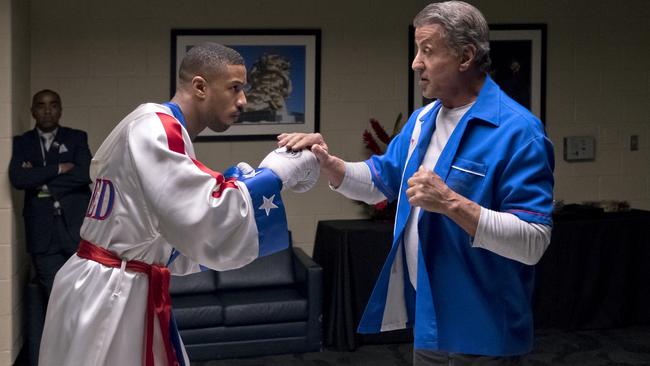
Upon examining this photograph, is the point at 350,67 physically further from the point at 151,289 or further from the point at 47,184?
the point at 151,289

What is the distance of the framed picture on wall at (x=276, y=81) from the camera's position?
5.83 m

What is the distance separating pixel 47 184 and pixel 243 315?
1343mm

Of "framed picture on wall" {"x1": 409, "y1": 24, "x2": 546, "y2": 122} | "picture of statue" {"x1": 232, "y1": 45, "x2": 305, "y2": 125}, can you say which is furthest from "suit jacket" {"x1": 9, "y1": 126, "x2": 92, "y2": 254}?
"framed picture on wall" {"x1": 409, "y1": 24, "x2": 546, "y2": 122}

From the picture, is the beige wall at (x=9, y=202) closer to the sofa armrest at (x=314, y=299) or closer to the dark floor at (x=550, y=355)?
the dark floor at (x=550, y=355)

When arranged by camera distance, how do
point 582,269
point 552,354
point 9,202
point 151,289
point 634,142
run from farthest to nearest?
point 634,142, point 582,269, point 552,354, point 9,202, point 151,289

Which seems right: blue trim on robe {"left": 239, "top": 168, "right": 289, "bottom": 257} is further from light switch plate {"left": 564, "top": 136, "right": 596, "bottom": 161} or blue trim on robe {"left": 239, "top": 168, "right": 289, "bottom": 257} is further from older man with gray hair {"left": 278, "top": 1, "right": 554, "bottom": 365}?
light switch plate {"left": 564, "top": 136, "right": 596, "bottom": 161}

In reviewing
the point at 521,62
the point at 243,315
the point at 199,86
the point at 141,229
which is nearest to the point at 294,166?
the point at 199,86

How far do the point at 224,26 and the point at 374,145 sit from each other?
128 centimetres

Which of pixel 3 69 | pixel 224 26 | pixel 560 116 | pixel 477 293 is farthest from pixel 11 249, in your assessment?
pixel 560 116

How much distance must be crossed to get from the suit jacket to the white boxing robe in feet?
8.86

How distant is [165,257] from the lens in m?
2.32

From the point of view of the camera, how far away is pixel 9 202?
4.82 meters

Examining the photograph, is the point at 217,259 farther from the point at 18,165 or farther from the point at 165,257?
the point at 18,165

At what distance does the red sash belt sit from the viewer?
2236 millimetres
